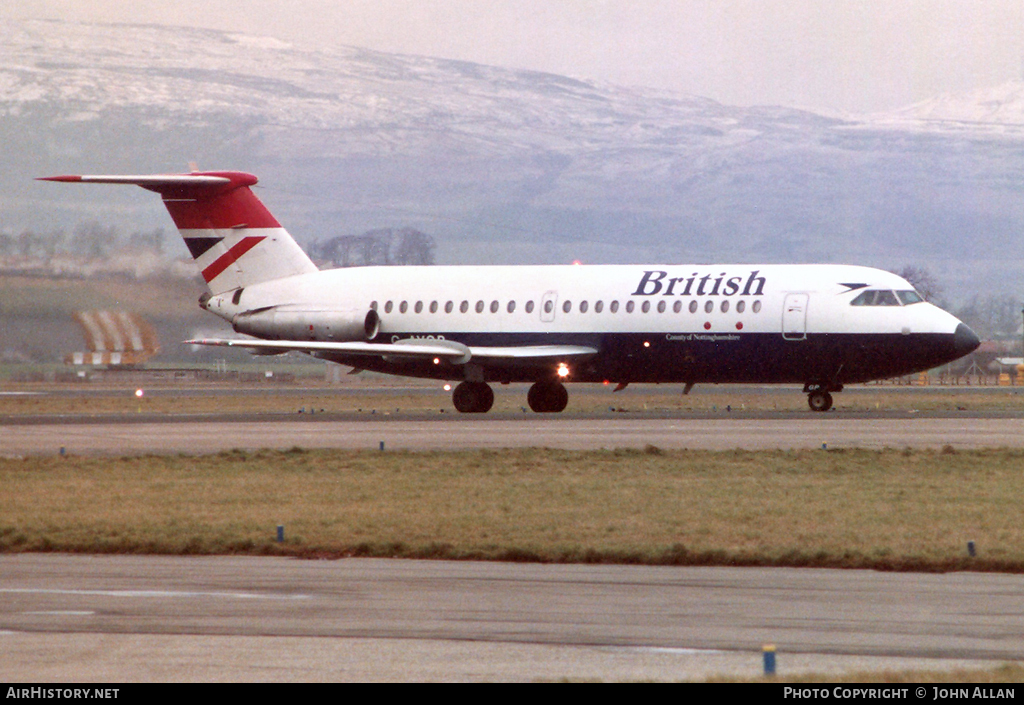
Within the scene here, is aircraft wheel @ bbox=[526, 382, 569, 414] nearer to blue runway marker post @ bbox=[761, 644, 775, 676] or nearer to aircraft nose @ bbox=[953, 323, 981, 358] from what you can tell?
A: aircraft nose @ bbox=[953, 323, 981, 358]

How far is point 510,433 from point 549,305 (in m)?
9.39

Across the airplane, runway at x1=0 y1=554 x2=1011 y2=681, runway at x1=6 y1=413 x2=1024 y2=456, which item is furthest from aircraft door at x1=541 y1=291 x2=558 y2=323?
runway at x1=0 y1=554 x2=1011 y2=681

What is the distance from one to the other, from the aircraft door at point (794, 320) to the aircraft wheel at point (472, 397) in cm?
982

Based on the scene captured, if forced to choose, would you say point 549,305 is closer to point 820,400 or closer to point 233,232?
point 820,400

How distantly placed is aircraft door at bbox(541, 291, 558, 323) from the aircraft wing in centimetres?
83

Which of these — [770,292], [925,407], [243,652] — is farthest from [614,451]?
[925,407]

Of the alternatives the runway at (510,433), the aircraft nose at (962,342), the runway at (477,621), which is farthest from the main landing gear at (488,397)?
the runway at (477,621)

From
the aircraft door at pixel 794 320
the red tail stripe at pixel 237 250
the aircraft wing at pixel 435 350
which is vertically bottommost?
the aircraft wing at pixel 435 350

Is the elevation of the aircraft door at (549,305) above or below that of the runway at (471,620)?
above

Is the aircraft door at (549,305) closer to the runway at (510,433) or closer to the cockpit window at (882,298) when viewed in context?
the runway at (510,433)

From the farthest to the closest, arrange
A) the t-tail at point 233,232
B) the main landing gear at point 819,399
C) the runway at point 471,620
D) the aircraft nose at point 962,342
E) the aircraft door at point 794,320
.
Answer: the t-tail at point 233,232 → the main landing gear at point 819,399 → the aircraft door at point 794,320 → the aircraft nose at point 962,342 → the runway at point 471,620

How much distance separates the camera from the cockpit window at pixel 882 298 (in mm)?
41406

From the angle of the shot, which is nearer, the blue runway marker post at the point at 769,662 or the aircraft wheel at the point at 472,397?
the blue runway marker post at the point at 769,662

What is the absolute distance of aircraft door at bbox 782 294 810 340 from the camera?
41250 mm
